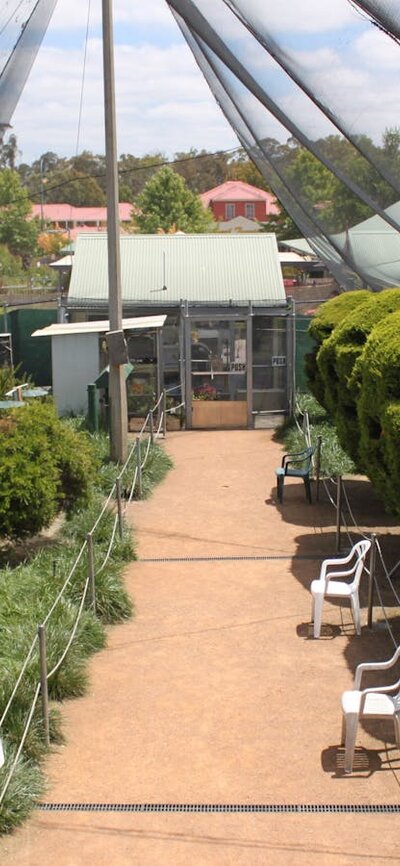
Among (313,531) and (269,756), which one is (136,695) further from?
(313,531)

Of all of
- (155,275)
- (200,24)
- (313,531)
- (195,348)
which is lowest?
(313,531)

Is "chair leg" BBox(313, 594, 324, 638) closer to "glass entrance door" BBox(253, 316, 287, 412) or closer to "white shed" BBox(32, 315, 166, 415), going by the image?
"white shed" BBox(32, 315, 166, 415)

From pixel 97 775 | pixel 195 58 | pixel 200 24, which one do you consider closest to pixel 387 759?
pixel 97 775

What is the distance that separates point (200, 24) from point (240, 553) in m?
6.64

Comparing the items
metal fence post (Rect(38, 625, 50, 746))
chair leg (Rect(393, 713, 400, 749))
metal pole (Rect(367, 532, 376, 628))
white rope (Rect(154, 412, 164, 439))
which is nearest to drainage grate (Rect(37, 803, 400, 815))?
chair leg (Rect(393, 713, 400, 749))

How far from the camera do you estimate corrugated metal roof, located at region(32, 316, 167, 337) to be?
19.4 metres

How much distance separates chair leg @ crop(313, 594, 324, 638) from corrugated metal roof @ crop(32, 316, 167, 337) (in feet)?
35.9

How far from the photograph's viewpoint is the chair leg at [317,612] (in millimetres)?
9312

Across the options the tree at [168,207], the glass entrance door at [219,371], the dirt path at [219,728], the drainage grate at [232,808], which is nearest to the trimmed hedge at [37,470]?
the dirt path at [219,728]

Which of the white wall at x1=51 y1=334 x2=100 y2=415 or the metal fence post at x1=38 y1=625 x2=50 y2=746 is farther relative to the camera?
the white wall at x1=51 y1=334 x2=100 y2=415

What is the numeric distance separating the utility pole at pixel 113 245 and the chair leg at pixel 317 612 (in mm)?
7976

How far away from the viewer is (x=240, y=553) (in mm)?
12383

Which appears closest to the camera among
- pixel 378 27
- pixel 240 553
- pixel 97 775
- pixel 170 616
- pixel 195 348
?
pixel 378 27

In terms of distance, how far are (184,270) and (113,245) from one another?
684 centimetres
